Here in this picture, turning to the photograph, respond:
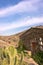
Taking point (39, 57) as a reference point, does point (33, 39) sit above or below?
above

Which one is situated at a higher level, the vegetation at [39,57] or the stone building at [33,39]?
the stone building at [33,39]

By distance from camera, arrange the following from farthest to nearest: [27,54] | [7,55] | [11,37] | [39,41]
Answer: [11,37], [39,41], [27,54], [7,55]

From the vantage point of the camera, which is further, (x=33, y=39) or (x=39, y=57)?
(x=33, y=39)

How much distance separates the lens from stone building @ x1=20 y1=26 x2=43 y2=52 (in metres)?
27.3

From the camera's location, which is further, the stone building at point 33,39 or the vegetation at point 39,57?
the stone building at point 33,39

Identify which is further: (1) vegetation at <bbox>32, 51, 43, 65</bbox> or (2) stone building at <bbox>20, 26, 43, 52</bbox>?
(2) stone building at <bbox>20, 26, 43, 52</bbox>

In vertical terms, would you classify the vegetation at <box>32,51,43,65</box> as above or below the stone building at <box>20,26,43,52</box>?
below

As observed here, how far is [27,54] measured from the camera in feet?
80.8

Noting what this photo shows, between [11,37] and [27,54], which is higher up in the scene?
[11,37]

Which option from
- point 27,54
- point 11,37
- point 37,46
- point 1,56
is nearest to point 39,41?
point 37,46

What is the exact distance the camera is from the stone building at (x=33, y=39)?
2734 cm

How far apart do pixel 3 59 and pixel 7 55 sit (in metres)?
0.29

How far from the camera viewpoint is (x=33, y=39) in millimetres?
28141

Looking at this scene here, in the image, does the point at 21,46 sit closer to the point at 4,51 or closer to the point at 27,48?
the point at 27,48
